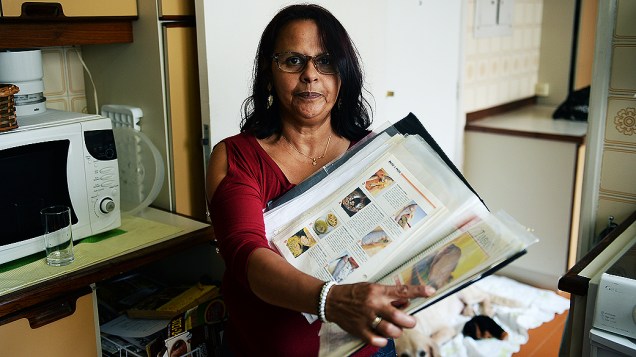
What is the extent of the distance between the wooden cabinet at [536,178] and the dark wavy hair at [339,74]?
1.83 m

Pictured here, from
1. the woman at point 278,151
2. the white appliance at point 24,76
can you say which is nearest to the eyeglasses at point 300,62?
the woman at point 278,151

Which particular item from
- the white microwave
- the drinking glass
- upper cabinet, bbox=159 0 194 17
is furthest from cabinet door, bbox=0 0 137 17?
the drinking glass

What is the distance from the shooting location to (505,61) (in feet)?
11.3

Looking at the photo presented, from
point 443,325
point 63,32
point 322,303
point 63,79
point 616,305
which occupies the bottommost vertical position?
point 443,325

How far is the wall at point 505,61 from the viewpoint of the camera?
3148 mm

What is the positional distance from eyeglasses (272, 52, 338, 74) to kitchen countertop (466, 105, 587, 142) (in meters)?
1.97

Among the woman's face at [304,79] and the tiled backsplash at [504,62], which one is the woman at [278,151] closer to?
the woman's face at [304,79]

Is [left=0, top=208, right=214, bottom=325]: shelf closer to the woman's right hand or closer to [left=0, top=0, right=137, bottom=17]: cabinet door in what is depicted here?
[left=0, top=0, right=137, bottom=17]: cabinet door

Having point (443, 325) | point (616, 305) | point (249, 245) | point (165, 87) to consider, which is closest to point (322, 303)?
point (249, 245)

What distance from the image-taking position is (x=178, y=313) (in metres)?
1.64

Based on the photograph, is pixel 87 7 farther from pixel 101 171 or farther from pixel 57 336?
pixel 57 336

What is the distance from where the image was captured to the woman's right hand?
82cm

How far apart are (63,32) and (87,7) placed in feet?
0.29

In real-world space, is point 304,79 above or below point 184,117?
above
